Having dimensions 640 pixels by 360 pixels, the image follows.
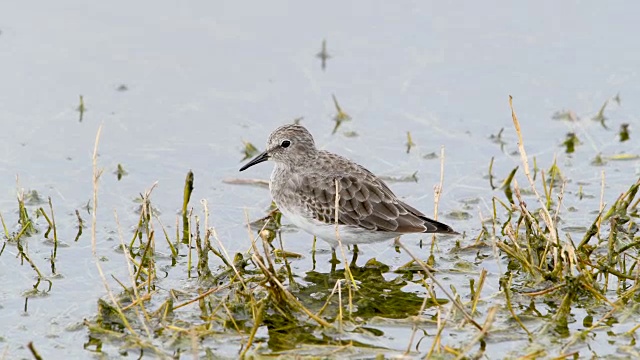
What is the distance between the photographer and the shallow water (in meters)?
10.4

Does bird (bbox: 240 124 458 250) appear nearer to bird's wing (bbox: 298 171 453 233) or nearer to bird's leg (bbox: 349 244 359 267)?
bird's wing (bbox: 298 171 453 233)

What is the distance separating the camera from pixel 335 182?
967cm

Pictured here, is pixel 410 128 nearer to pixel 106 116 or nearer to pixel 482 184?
pixel 482 184

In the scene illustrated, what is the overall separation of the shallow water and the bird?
335 millimetres

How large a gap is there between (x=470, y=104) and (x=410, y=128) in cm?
89

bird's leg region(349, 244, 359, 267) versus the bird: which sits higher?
the bird

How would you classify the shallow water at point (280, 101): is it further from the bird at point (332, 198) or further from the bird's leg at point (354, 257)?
the bird at point (332, 198)

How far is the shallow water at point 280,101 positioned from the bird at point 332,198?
1.10ft

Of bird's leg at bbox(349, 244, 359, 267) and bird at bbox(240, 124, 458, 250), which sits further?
bird's leg at bbox(349, 244, 359, 267)

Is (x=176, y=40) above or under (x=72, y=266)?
above

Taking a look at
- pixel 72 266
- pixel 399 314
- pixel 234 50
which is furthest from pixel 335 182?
pixel 234 50

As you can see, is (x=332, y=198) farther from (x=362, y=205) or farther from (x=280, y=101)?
(x=280, y=101)

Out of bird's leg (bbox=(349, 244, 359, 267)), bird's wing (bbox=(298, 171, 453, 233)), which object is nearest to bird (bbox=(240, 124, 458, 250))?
bird's wing (bbox=(298, 171, 453, 233))

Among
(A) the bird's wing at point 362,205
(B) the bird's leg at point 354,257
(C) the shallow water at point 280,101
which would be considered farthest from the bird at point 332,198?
(C) the shallow water at point 280,101
